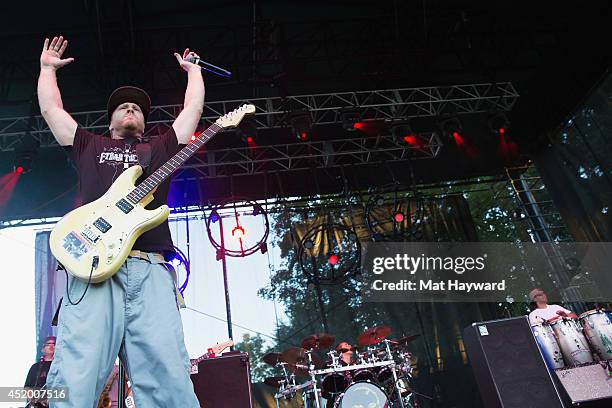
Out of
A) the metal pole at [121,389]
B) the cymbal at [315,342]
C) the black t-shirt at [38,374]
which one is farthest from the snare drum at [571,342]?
the black t-shirt at [38,374]

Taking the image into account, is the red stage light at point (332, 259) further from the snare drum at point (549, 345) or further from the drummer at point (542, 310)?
the snare drum at point (549, 345)

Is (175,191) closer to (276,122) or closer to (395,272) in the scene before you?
(276,122)

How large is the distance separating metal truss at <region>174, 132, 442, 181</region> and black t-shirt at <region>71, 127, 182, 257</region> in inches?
233

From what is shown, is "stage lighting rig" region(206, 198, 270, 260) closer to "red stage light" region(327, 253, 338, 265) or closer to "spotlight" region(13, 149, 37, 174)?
"red stage light" region(327, 253, 338, 265)

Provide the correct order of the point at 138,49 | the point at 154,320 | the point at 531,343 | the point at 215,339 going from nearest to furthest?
the point at 154,320, the point at 531,343, the point at 138,49, the point at 215,339

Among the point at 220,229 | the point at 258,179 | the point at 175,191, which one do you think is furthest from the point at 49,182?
the point at 258,179

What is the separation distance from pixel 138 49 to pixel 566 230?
298 inches

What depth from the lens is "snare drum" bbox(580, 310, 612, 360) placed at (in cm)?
407

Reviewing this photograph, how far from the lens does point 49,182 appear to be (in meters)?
7.85

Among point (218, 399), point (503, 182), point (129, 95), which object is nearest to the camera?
point (129, 95)

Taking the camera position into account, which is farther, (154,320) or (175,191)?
(175,191)

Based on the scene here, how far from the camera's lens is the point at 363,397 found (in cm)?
477

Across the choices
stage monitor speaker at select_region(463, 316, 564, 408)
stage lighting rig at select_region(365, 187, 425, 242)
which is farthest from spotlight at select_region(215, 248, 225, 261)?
stage monitor speaker at select_region(463, 316, 564, 408)

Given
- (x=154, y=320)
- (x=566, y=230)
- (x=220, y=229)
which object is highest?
(x=220, y=229)
